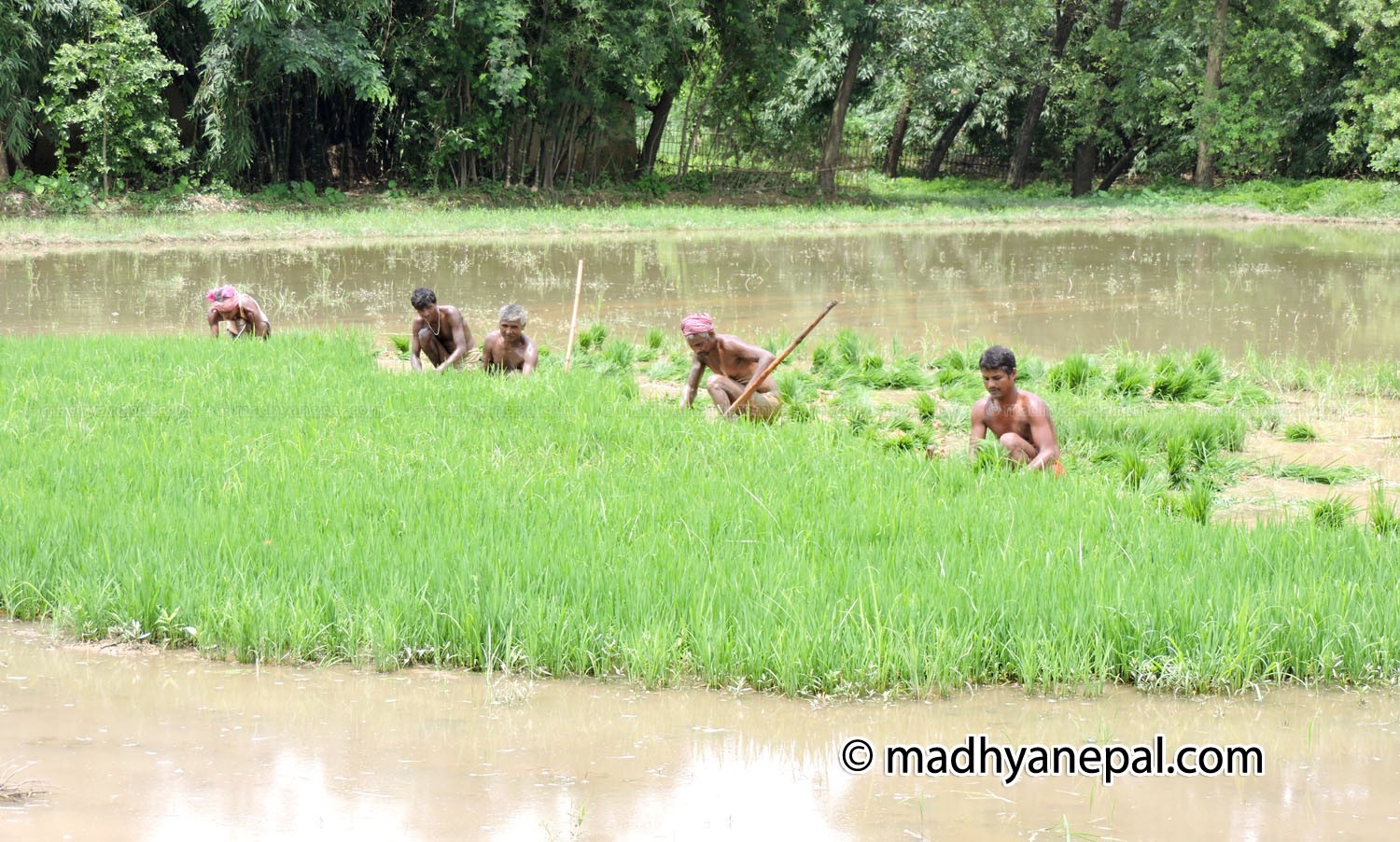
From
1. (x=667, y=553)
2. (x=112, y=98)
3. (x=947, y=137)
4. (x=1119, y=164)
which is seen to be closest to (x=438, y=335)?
(x=667, y=553)

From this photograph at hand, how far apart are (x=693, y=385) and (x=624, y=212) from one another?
18556 millimetres

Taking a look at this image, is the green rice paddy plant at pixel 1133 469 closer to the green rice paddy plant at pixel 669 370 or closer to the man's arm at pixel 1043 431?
the man's arm at pixel 1043 431

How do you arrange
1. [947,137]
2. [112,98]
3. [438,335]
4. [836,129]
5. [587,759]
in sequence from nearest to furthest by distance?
[587,759] < [438,335] < [112,98] < [836,129] < [947,137]

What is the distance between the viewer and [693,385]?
327 inches

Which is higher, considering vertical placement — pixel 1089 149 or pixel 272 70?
pixel 1089 149

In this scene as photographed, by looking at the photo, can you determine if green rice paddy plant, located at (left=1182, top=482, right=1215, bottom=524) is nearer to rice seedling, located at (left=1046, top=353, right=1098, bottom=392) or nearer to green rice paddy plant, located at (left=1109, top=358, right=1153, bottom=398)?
green rice paddy plant, located at (left=1109, top=358, right=1153, bottom=398)

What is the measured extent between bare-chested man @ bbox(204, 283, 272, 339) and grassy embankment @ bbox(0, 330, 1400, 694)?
134 inches

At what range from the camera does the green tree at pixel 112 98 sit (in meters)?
22.5

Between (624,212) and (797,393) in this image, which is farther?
(624,212)

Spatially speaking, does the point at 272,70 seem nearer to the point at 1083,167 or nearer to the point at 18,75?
the point at 18,75

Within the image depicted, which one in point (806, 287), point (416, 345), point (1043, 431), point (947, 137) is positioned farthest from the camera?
point (947, 137)

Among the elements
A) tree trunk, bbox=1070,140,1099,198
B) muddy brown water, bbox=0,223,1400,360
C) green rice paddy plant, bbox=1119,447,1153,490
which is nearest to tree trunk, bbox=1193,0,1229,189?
tree trunk, bbox=1070,140,1099,198

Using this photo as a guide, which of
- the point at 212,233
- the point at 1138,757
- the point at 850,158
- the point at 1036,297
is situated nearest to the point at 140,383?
the point at 1138,757

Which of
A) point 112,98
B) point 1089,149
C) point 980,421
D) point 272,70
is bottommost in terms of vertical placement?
point 980,421
